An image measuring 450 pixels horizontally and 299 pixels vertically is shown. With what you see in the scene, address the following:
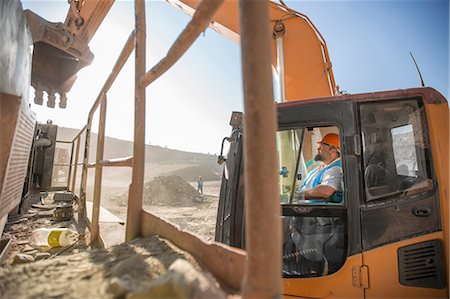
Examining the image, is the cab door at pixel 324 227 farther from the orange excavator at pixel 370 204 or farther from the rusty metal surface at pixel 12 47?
the rusty metal surface at pixel 12 47

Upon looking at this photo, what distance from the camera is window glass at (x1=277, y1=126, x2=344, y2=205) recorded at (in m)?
2.04

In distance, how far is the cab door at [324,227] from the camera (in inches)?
69.6

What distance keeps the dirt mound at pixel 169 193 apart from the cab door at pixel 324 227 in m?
13.0

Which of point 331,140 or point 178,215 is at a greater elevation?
point 331,140

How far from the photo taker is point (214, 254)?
2.49 ft

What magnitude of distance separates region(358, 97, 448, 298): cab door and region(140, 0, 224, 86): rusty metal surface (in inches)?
61.9

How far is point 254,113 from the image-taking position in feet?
1.65

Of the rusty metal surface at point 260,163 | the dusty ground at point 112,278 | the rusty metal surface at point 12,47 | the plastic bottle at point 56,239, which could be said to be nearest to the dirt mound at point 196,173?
the plastic bottle at point 56,239

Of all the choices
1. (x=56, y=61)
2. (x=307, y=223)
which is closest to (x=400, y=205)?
(x=307, y=223)

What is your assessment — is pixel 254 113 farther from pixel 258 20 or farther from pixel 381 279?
pixel 381 279

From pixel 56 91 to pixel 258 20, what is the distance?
567 cm

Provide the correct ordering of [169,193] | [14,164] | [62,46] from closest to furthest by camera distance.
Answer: [14,164]
[62,46]
[169,193]

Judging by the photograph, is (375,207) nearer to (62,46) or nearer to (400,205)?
(400,205)

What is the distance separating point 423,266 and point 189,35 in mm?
2036
